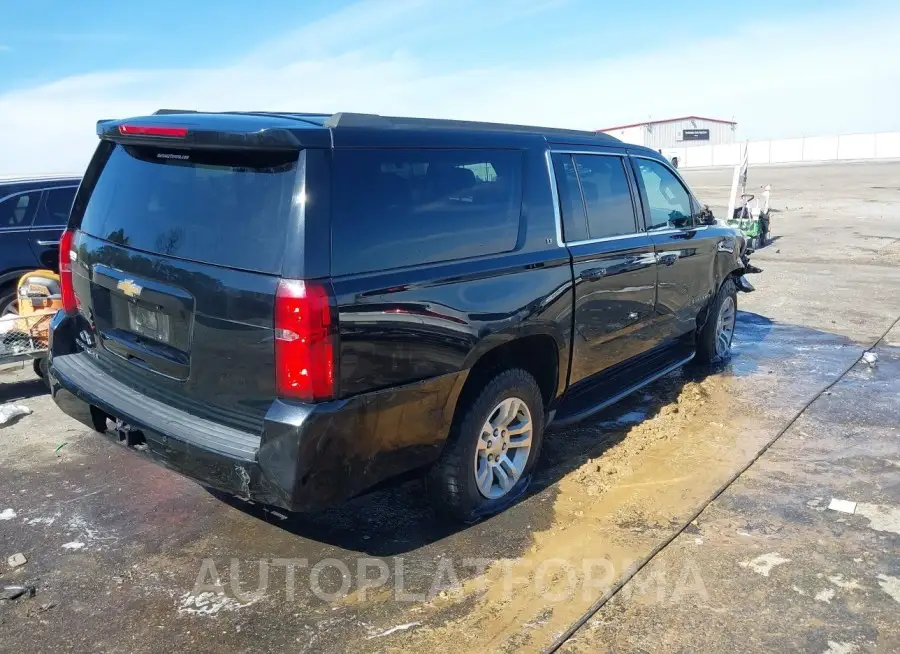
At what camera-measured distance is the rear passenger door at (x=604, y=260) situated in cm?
427

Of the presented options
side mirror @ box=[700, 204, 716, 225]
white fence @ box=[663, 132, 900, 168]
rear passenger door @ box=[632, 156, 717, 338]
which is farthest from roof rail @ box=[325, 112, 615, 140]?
white fence @ box=[663, 132, 900, 168]

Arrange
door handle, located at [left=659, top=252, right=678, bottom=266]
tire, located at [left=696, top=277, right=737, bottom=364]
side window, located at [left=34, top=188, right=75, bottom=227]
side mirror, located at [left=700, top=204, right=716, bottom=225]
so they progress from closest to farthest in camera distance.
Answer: door handle, located at [left=659, top=252, right=678, bottom=266]
side mirror, located at [left=700, top=204, right=716, bottom=225]
tire, located at [left=696, top=277, right=737, bottom=364]
side window, located at [left=34, top=188, right=75, bottom=227]

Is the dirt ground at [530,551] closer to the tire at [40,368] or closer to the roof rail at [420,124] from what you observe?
the tire at [40,368]

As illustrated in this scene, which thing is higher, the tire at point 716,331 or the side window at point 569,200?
the side window at point 569,200

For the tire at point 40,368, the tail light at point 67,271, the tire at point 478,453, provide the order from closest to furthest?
the tire at point 478,453, the tail light at point 67,271, the tire at point 40,368

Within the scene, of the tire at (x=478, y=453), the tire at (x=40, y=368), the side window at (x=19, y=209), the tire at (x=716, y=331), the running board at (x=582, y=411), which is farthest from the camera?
the side window at (x=19, y=209)

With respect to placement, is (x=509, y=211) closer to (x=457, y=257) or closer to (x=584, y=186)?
(x=457, y=257)

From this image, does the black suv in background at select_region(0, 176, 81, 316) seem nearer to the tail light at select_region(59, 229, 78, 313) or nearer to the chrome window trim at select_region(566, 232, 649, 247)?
the tail light at select_region(59, 229, 78, 313)

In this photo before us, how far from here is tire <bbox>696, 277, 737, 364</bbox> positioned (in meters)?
6.36

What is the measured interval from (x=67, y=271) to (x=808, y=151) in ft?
248

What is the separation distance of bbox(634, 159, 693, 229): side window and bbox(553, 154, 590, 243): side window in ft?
3.21

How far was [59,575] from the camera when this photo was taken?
3.45 meters

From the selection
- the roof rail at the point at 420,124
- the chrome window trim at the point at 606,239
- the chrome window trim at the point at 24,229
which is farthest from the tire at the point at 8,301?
the chrome window trim at the point at 606,239

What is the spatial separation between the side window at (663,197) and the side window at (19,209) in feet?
17.9
